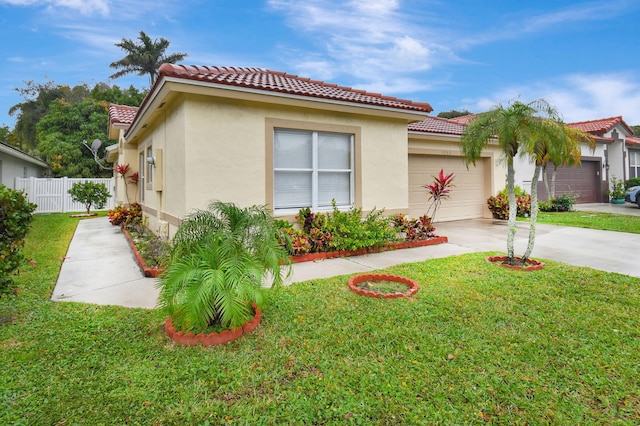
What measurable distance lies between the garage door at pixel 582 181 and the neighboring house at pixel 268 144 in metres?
11.9

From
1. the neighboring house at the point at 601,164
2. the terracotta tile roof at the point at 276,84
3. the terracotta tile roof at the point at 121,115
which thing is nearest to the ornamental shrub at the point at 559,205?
the neighboring house at the point at 601,164

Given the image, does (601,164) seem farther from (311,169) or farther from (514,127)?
(311,169)

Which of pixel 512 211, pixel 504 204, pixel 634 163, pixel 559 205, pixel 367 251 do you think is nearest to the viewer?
pixel 512 211

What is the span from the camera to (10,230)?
3.98 meters

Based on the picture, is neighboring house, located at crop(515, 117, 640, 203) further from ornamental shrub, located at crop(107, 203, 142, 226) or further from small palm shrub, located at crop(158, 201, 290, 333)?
ornamental shrub, located at crop(107, 203, 142, 226)

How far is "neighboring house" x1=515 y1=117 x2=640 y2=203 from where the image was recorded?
16750 millimetres

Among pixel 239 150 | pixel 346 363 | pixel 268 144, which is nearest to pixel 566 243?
pixel 268 144

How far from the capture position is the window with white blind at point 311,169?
24.0 feet

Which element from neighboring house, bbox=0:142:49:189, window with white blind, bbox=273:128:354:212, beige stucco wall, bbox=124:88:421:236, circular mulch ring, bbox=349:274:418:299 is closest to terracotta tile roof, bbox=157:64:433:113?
beige stucco wall, bbox=124:88:421:236

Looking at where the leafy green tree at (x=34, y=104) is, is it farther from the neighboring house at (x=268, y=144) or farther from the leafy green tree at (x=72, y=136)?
the neighboring house at (x=268, y=144)

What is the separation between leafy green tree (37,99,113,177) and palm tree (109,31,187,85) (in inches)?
393

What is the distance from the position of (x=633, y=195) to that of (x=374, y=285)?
61.7 ft

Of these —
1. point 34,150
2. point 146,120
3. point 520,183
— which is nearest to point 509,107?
point 146,120

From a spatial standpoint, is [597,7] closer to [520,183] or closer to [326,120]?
[520,183]
